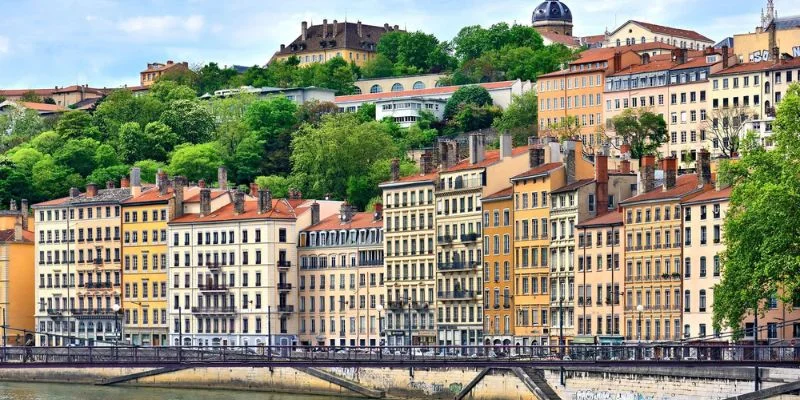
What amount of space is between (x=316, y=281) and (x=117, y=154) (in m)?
50.7

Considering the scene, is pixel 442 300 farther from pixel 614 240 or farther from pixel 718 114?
pixel 718 114

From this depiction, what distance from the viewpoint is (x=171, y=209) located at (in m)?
123

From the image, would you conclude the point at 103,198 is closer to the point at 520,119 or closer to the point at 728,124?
the point at 520,119

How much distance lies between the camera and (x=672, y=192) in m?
94.4

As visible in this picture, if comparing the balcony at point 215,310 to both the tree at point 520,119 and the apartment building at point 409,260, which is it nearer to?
the apartment building at point 409,260

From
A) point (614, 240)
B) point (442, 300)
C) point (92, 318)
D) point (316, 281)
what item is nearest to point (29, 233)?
point (92, 318)

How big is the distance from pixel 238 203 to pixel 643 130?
1167 inches

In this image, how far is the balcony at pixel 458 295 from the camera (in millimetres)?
105938

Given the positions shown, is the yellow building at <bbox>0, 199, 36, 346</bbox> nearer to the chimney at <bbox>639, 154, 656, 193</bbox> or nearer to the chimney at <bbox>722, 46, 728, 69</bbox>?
the chimney at <bbox>722, 46, 728, 69</bbox>

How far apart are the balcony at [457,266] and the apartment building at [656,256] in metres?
11.9

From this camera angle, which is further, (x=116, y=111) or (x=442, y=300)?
(x=116, y=111)

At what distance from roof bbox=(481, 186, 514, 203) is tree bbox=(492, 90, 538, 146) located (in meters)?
46.3

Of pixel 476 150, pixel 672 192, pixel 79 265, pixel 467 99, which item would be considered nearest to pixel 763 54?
pixel 467 99

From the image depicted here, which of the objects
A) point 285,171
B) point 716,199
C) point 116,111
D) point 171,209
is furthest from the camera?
point 116,111
